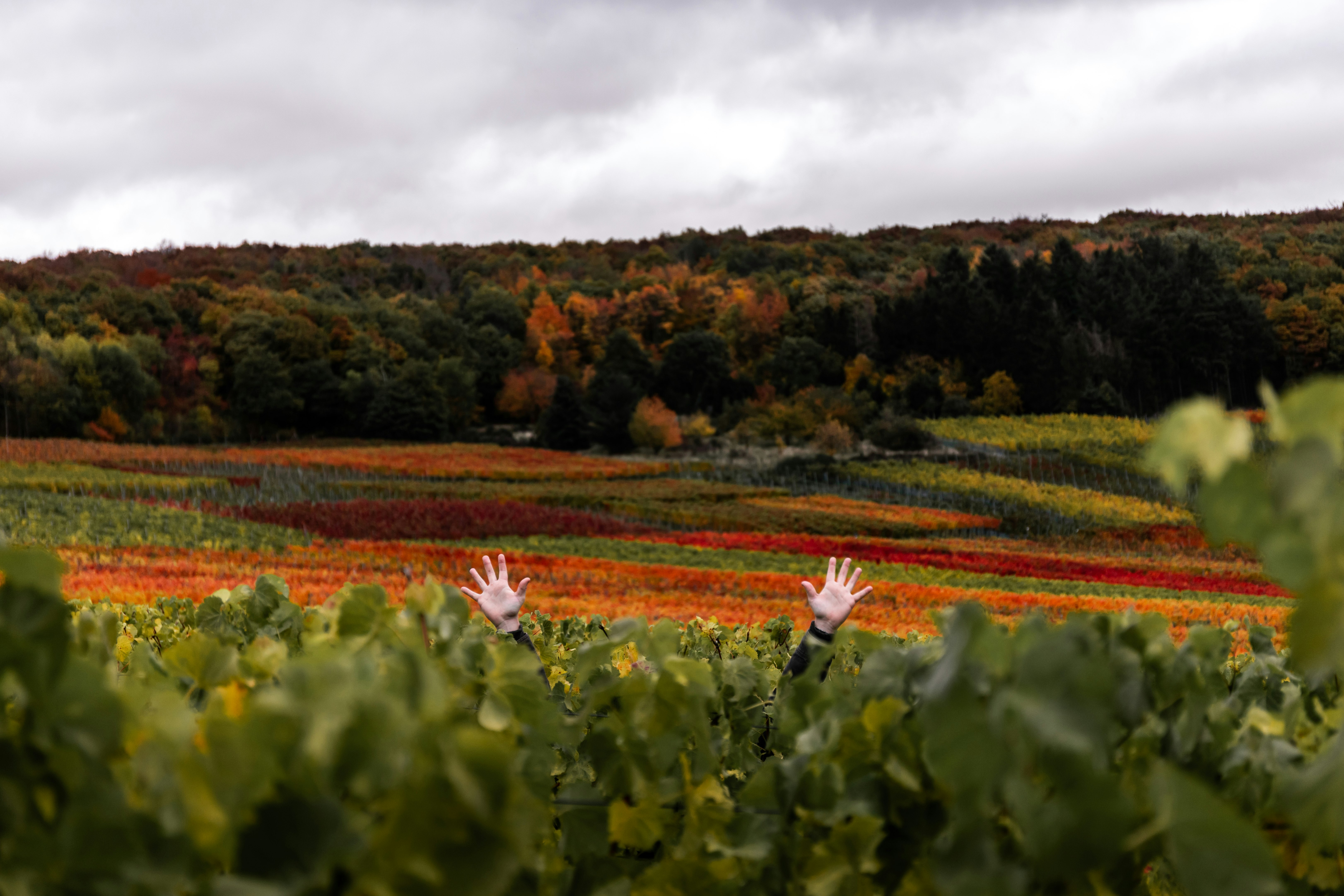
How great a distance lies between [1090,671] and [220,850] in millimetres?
887

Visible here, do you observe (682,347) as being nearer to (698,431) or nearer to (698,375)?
(698,375)

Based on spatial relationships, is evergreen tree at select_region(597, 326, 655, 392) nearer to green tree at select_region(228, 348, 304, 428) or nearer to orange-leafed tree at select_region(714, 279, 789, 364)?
orange-leafed tree at select_region(714, 279, 789, 364)

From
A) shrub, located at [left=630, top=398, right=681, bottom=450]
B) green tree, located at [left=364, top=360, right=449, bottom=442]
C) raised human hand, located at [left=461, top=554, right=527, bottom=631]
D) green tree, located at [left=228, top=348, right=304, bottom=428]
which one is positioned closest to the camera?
raised human hand, located at [left=461, top=554, right=527, bottom=631]

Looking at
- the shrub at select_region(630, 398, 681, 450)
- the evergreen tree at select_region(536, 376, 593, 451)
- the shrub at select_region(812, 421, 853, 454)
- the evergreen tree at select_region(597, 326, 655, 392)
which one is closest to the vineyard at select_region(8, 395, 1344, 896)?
the shrub at select_region(812, 421, 853, 454)

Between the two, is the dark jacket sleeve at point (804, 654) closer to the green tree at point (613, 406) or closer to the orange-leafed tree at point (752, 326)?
the green tree at point (613, 406)

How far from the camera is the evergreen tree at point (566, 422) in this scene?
49625mm

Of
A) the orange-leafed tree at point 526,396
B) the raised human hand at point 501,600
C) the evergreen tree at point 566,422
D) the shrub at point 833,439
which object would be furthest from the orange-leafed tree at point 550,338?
the raised human hand at point 501,600

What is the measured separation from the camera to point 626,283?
254 ft

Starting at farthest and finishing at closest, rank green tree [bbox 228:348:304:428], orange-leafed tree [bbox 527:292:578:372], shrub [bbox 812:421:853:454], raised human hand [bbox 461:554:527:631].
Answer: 1. orange-leafed tree [bbox 527:292:578:372]
2. green tree [bbox 228:348:304:428]
3. shrub [bbox 812:421:853:454]
4. raised human hand [bbox 461:554:527:631]

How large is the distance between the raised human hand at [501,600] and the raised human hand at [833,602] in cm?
96

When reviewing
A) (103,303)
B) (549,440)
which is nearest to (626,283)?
(549,440)

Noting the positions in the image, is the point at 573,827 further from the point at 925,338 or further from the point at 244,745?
the point at 925,338

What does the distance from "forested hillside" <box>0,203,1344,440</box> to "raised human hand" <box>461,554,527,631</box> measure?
142 feet

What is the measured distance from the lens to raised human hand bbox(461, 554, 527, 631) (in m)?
2.98
